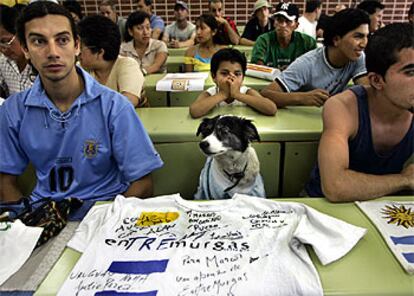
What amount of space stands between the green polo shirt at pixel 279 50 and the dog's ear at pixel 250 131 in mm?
1687

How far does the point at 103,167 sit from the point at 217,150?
475mm

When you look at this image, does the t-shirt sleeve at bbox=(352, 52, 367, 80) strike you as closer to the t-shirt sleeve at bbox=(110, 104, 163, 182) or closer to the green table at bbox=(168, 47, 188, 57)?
the t-shirt sleeve at bbox=(110, 104, 163, 182)

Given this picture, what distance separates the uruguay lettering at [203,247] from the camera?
725 mm

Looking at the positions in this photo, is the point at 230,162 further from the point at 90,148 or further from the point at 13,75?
the point at 13,75

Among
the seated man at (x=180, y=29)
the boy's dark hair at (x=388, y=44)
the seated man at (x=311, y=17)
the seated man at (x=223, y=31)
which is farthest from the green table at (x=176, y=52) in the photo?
the boy's dark hair at (x=388, y=44)

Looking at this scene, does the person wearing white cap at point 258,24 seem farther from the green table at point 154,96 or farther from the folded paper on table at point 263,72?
the green table at point 154,96

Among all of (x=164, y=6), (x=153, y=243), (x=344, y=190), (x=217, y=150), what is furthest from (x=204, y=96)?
(x=164, y=6)

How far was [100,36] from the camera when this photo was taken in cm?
193

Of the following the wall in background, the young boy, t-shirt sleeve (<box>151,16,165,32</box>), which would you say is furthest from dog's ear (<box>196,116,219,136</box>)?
the wall in background

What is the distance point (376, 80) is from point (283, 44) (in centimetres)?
191

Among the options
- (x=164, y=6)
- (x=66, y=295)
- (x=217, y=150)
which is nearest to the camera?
(x=66, y=295)

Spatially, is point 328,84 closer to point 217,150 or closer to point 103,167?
point 217,150

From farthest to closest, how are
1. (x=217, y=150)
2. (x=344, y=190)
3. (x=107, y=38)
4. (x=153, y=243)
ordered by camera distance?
(x=107, y=38)
(x=217, y=150)
(x=344, y=190)
(x=153, y=243)

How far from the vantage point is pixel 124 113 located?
1.29m
